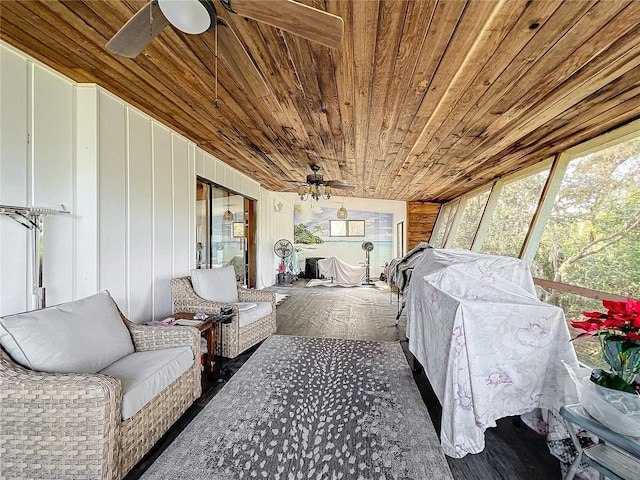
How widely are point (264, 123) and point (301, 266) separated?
7239mm

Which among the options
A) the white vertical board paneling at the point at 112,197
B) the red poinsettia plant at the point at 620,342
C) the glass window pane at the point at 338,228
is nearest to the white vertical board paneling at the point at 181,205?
the white vertical board paneling at the point at 112,197

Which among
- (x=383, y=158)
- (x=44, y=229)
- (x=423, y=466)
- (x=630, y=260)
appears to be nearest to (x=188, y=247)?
(x=44, y=229)

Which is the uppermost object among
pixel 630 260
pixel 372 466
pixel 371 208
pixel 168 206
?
pixel 371 208

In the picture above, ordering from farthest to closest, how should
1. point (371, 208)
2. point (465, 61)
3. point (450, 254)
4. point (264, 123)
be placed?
point (371, 208)
point (264, 123)
point (450, 254)
point (465, 61)

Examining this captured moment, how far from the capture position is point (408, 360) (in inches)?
113

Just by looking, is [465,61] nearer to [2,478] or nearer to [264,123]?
[264,123]

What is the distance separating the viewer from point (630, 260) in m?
2.19

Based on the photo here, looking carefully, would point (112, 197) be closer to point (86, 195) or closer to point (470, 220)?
point (86, 195)

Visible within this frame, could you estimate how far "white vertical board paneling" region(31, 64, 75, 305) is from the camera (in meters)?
1.96

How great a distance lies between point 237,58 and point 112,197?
178 centimetres

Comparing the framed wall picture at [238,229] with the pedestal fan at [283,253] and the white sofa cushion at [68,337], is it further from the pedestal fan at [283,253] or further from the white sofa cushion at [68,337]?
the white sofa cushion at [68,337]

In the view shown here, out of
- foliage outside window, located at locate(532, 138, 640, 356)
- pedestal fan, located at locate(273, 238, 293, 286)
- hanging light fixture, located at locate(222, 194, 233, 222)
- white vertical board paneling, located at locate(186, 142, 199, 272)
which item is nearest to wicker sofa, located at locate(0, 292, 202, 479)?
white vertical board paneling, located at locate(186, 142, 199, 272)

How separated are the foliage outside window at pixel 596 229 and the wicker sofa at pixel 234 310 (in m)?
3.22

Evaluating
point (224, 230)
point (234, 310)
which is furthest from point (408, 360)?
point (224, 230)
